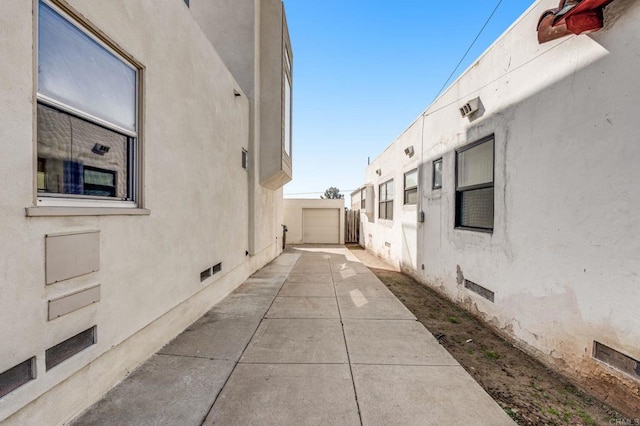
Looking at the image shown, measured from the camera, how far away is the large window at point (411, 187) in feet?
24.9

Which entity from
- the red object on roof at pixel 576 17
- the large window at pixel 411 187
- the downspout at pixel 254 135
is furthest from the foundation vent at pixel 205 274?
the red object on roof at pixel 576 17

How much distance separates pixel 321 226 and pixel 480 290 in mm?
12407

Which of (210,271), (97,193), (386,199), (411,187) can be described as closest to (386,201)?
(386,199)

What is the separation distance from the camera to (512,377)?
299 centimetres

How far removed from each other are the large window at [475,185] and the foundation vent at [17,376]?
4979 mm

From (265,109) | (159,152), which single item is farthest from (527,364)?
(265,109)

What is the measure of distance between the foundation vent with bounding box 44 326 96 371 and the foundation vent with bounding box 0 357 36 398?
0.10 meters

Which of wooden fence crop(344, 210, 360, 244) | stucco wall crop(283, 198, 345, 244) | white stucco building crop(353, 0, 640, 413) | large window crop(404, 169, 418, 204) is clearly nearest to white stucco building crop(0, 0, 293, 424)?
white stucco building crop(353, 0, 640, 413)

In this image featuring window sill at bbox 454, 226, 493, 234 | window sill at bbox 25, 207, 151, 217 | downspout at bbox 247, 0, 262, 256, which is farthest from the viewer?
downspout at bbox 247, 0, 262, 256

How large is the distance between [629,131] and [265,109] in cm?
698

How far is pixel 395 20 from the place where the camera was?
28.4 ft

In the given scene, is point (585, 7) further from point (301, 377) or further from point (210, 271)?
point (210, 271)

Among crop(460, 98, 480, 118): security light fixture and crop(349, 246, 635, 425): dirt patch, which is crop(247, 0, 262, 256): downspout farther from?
crop(460, 98, 480, 118): security light fixture

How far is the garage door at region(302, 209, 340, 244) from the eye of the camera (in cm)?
1661
